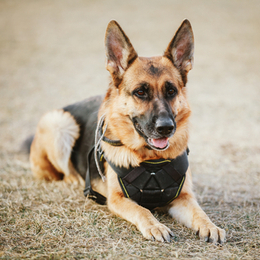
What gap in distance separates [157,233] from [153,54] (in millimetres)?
15520

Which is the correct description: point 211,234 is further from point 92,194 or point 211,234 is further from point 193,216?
point 92,194

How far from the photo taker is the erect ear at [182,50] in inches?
127

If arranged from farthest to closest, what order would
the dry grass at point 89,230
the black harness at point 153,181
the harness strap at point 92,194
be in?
1. the harness strap at point 92,194
2. the black harness at point 153,181
3. the dry grass at point 89,230

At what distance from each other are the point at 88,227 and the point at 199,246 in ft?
3.76

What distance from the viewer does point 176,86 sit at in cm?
312

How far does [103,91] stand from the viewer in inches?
488

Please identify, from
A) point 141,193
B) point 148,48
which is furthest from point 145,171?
point 148,48

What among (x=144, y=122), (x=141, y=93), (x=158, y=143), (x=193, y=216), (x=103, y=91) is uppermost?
(x=141, y=93)

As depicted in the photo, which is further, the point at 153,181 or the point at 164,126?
the point at 153,181

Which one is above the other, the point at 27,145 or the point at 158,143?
the point at 158,143

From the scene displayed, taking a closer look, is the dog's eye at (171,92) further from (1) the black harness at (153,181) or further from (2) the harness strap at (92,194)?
(2) the harness strap at (92,194)

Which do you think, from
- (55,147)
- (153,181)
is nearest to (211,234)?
(153,181)

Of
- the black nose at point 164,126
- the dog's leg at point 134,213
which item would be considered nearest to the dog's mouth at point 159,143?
the black nose at point 164,126

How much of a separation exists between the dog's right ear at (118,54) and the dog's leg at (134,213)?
117cm
